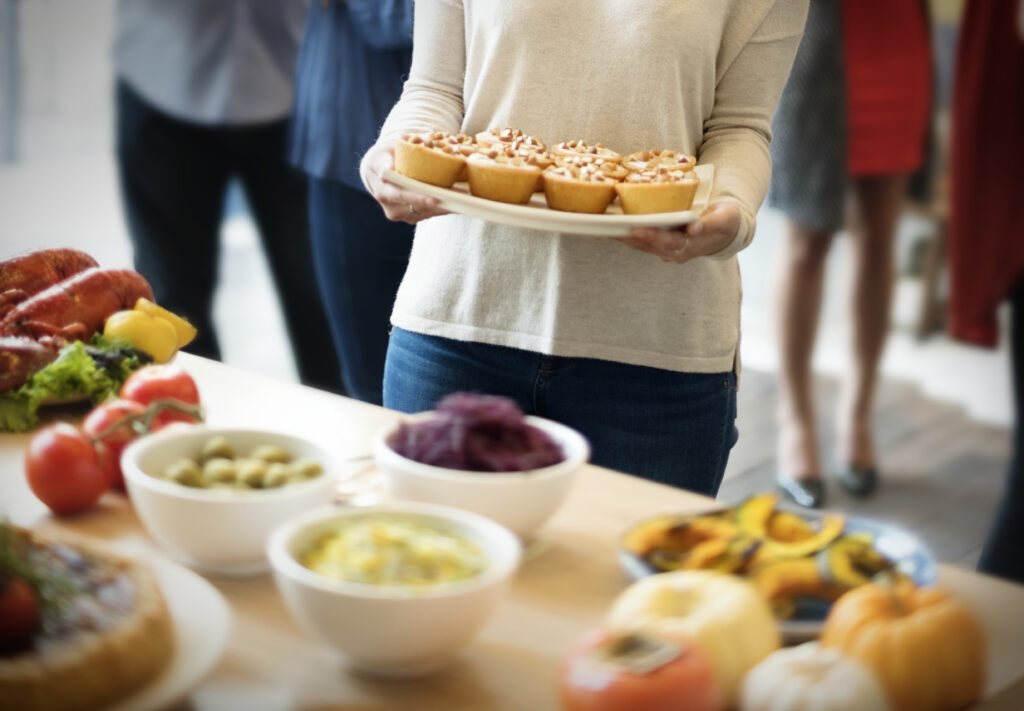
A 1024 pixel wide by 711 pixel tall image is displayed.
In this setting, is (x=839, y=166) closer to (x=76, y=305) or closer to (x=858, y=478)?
(x=858, y=478)

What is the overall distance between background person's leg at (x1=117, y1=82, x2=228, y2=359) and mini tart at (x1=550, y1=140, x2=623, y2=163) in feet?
4.51

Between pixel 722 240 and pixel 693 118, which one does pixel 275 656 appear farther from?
pixel 693 118

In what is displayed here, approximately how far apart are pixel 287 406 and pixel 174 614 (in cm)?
51

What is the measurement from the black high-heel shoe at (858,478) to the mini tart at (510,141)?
2.01m

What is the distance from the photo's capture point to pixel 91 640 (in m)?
0.75

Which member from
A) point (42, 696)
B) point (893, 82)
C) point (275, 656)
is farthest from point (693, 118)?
point (893, 82)

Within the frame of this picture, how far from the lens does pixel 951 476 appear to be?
329 centimetres

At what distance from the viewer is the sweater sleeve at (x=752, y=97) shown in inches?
55.7

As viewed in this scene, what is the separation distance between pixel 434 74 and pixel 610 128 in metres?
0.25

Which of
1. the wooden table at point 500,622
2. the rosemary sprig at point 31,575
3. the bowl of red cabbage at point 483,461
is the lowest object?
the wooden table at point 500,622

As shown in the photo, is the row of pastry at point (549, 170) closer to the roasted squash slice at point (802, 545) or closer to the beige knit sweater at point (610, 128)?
the beige knit sweater at point (610, 128)

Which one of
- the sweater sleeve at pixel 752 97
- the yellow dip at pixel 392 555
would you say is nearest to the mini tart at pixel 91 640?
the yellow dip at pixel 392 555

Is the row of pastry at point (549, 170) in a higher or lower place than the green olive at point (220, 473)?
higher

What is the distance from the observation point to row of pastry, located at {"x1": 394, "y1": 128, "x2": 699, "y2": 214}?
1.35m
